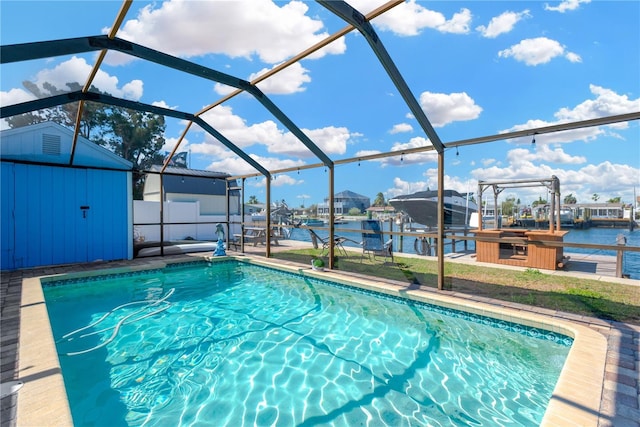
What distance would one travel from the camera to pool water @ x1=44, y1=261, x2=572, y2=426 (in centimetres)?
263

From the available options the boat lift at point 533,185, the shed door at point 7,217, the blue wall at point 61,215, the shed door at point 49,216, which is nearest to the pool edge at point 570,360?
the boat lift at point 533,185

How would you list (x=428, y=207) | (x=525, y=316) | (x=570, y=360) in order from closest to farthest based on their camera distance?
(x=570, y=360) → (x=525, y=316) → (x=428, y=207)

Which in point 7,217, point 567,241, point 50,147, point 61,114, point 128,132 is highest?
point 128,132

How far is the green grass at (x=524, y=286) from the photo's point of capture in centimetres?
421

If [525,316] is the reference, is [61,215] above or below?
above

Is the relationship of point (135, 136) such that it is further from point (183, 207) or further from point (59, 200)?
point (59, 200)

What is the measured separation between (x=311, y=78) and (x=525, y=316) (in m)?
5.76

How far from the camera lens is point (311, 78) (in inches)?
261

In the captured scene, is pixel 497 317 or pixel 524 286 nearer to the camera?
pixel 497 317

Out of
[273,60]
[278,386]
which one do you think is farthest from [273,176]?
[278,386]

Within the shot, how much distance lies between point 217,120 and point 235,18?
3.01m

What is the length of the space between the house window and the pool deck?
426cm

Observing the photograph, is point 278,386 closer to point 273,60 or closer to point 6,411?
point 6,411

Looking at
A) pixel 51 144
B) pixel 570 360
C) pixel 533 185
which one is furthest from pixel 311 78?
pixel 533 185
